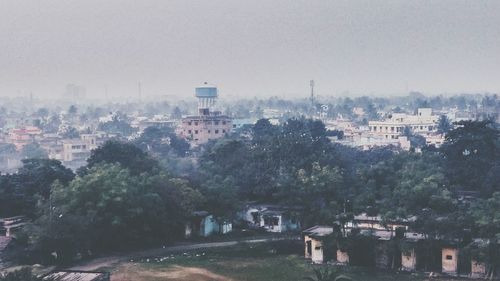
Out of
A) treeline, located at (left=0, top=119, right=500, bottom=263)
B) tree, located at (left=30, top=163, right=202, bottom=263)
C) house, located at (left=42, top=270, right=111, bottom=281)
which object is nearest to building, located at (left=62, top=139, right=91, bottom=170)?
treeline, located at (left=0, top=119, right=500, bottom=263)

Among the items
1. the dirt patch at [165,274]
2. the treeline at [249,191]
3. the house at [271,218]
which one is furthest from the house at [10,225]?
the house at [271,218]

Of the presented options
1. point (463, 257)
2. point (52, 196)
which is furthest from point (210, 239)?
point (463, 257)

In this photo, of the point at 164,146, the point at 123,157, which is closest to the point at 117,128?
the point at 164,146

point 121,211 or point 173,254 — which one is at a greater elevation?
point 121,211

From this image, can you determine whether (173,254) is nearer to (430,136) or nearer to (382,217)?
(382,217)

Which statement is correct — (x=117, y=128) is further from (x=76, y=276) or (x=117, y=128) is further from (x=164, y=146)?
(x=76, y=276)

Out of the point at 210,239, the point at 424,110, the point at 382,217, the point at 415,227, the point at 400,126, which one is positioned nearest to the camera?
the point at 415,227

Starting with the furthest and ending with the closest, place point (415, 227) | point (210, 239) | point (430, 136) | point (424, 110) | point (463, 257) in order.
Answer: point (424, 110) < point (430, 136) < point (210, 239) < point (415, 227) < point (463, 257)
